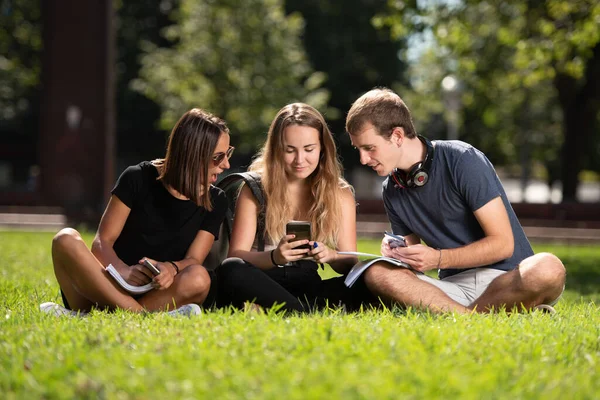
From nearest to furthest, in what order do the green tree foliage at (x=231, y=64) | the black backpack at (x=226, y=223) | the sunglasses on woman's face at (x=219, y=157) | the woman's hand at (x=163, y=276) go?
the woman's hand at (x=163, y=276) → the sunglasses on woman's face at (x=219, y=157) → the black backpack at (x=226, y=223) → the green tree foliage at (x=231, y=64)

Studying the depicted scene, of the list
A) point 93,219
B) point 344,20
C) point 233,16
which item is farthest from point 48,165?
point 344,20

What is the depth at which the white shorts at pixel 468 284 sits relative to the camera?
604 centimetres

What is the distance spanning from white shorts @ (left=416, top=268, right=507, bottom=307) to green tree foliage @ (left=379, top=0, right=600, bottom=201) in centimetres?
843

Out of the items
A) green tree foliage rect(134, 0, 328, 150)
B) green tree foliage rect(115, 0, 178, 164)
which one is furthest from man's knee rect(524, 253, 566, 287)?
green tree foliage rect(115, 0, 178, 164)

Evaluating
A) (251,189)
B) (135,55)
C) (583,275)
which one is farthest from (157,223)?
(135,55)

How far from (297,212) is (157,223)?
3.24ft

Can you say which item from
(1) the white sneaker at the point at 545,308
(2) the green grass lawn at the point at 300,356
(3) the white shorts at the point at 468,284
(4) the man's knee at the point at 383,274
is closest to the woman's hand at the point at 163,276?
(2) the green grass lawn at the point at 300,356

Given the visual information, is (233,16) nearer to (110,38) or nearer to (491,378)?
(110,38)

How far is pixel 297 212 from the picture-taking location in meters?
6.31

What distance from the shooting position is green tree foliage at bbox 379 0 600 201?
15.0m

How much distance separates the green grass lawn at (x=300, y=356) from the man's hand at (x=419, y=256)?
321 millimetres

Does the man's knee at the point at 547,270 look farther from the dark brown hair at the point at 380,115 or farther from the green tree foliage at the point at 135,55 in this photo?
the green tree foliage at the point at 135,55

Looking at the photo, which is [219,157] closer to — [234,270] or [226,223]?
[226,223]

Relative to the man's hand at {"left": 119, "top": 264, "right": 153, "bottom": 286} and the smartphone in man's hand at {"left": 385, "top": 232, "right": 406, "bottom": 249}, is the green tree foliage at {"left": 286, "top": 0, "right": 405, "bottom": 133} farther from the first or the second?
the man's hand at {"left": 119, "top": 264, "right": 153, "bottom": 286}
